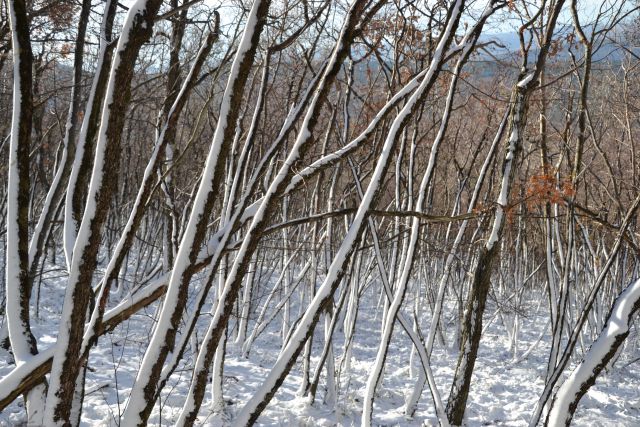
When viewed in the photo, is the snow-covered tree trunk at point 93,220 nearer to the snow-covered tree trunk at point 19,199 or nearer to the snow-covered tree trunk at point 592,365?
the snow-covered tree trunk at point 19,199

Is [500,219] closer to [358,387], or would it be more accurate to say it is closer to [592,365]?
[592,365]

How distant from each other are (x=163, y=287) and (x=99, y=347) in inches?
184

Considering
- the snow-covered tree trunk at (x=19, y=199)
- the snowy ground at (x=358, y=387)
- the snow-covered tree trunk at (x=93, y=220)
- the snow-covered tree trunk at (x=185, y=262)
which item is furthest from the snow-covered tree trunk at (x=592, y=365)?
the snowy ground at (x=358, y=387)

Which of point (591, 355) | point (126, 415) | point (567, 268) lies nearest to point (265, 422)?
point (567, 268)

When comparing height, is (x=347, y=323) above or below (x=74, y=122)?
below

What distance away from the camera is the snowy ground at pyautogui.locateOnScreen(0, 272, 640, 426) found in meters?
4.29

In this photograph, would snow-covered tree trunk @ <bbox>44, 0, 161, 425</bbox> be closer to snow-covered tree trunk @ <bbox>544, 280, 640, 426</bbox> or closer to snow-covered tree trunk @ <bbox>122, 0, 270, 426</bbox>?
snow-covered tree trunk @ <bbox>122, 0, 270, 426</bbox>

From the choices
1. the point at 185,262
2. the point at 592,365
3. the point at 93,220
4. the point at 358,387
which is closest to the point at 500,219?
the point at 592,365

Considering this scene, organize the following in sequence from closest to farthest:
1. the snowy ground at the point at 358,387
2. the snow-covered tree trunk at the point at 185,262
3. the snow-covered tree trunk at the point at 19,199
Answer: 1. the snow-covered tree trunk at the point at 185,262
2. the snow-covered tree trunk at the point at 19,199
3. the snowy ground at the point at 358,387

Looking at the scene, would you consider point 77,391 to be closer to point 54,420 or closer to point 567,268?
point 54,420

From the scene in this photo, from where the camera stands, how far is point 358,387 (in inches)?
213

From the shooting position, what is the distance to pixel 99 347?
5824mm

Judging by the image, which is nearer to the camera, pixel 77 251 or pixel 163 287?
pixel 77 251

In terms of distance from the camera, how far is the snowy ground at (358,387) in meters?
4.29
